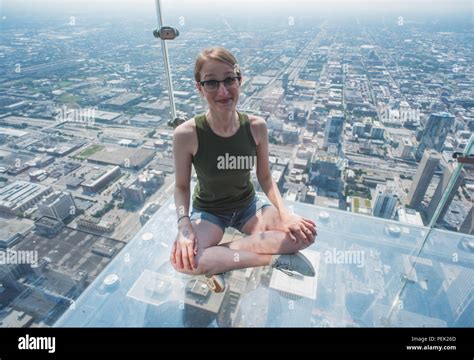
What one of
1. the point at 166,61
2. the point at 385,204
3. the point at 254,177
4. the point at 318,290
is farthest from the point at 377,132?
the point at 166,61

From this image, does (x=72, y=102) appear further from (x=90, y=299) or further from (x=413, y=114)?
(x=413, y=114)

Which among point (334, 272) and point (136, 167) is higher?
point (334, 272)

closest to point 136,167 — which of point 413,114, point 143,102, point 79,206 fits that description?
point 79,206

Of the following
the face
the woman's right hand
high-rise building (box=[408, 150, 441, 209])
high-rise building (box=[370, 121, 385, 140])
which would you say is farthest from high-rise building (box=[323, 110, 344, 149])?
the woman's right hand

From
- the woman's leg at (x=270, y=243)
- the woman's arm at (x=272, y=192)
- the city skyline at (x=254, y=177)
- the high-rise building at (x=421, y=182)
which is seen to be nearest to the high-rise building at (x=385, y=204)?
the city skyline at (x=254, y=177)

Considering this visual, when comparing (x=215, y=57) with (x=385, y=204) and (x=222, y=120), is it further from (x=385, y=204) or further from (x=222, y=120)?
(x=385, y=204)
